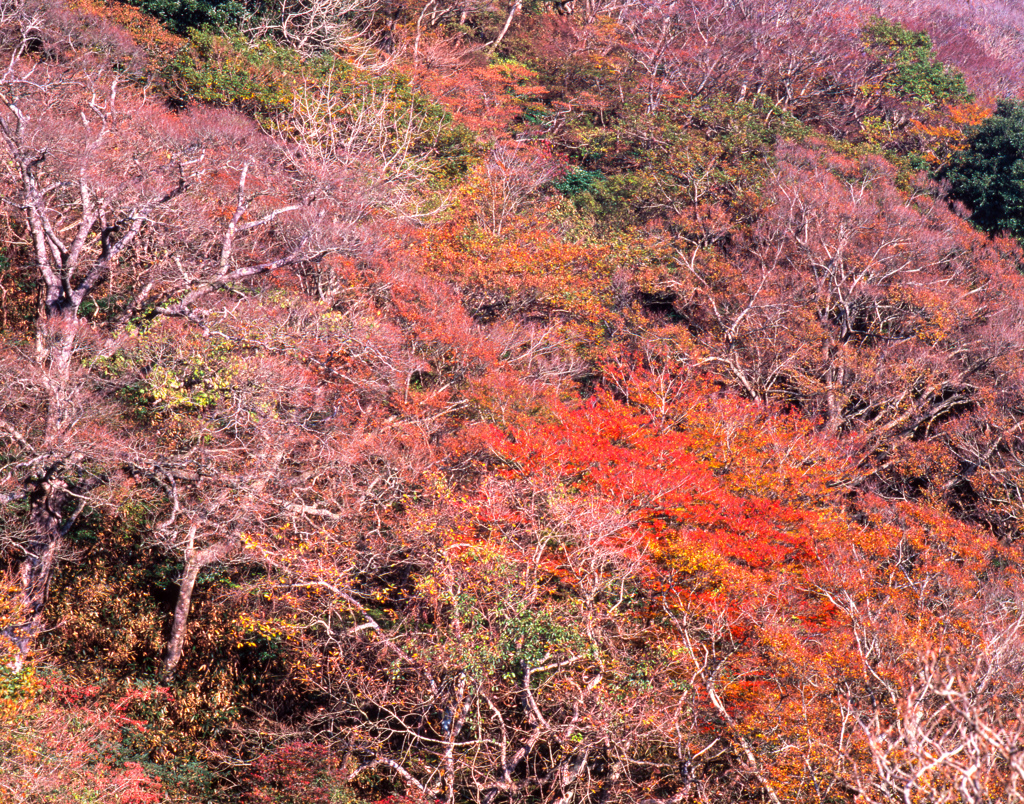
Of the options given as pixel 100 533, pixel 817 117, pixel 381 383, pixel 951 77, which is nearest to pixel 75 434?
pixel 100 533

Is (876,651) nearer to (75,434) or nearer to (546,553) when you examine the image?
(546,553)

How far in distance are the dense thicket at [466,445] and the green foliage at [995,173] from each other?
23 cm

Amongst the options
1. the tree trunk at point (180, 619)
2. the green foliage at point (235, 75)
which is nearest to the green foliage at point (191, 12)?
the green foliage at point (235, 75)

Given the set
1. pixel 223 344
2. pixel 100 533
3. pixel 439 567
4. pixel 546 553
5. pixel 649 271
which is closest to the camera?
pixel 439 567

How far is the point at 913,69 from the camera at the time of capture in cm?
4231

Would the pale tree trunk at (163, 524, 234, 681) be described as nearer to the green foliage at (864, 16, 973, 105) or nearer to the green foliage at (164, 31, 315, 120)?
the green foliage at (164, 31, 315, 120)

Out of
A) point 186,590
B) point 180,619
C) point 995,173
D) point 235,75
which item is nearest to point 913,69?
point 995,173

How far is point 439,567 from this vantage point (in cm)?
1614

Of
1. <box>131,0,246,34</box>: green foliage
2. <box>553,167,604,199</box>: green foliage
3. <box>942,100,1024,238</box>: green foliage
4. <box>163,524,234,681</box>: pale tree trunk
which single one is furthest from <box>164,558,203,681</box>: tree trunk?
<box>942,100,1024,238</box>: green foliage

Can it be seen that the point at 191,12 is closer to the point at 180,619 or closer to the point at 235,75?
the point at 235,75

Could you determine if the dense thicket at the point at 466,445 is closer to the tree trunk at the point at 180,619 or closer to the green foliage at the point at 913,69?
the tree trunk at the point at 180,619

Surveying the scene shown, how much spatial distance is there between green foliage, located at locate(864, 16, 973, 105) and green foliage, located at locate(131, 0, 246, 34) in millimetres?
29949

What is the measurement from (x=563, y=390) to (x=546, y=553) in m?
8.75

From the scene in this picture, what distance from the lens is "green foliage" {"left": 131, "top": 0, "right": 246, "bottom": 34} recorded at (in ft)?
106
